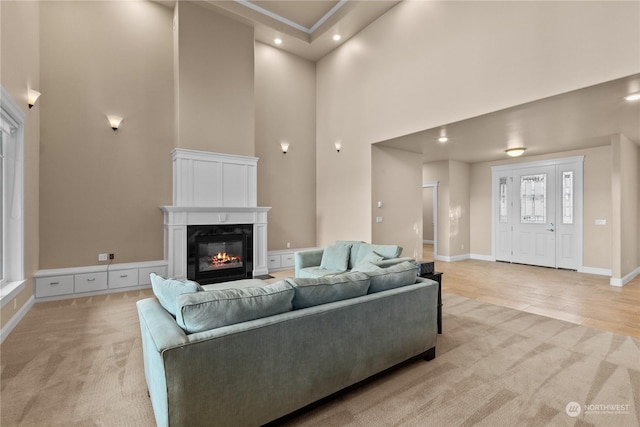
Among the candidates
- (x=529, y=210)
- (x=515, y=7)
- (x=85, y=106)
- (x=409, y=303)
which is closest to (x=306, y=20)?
(x=515, y=7)

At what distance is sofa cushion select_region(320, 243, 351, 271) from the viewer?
4.43 m

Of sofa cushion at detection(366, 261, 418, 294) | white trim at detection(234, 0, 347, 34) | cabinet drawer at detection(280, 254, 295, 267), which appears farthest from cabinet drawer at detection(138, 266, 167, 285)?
white trim at detection(234, 0, 347, 34)

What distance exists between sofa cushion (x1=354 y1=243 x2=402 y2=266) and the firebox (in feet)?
8.44

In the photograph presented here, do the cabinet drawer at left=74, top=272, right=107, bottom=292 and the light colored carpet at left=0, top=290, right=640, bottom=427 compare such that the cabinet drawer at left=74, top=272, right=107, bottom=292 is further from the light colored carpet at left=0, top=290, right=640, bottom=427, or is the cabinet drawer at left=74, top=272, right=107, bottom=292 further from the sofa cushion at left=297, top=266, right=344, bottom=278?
the sofa cushion at left=297, top=266, right=344, bottom=278

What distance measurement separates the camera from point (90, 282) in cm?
485

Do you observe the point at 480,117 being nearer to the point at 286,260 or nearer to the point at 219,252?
the point at 286,260

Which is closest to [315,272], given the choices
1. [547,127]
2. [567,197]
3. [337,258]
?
[337,258]

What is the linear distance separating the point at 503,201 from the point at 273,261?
6.06 meters

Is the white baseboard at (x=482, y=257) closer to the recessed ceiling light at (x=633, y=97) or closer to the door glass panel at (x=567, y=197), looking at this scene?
the door glass panel at (x=567, y=197)

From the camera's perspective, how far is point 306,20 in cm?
639

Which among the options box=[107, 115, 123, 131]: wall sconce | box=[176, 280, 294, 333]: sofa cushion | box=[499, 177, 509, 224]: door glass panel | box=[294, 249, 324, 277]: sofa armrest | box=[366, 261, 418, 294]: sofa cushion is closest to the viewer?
box=[176, 280, 294, 333]: sofa cushion

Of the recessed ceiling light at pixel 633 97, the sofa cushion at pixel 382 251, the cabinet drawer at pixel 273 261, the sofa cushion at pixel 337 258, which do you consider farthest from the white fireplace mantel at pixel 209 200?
the recessed ceiling light at pixel 633 97

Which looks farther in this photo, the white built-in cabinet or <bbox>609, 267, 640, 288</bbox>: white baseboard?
<bbox>609, 267, 640, 288</bbox>: white baseboard

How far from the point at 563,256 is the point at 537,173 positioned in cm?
198
